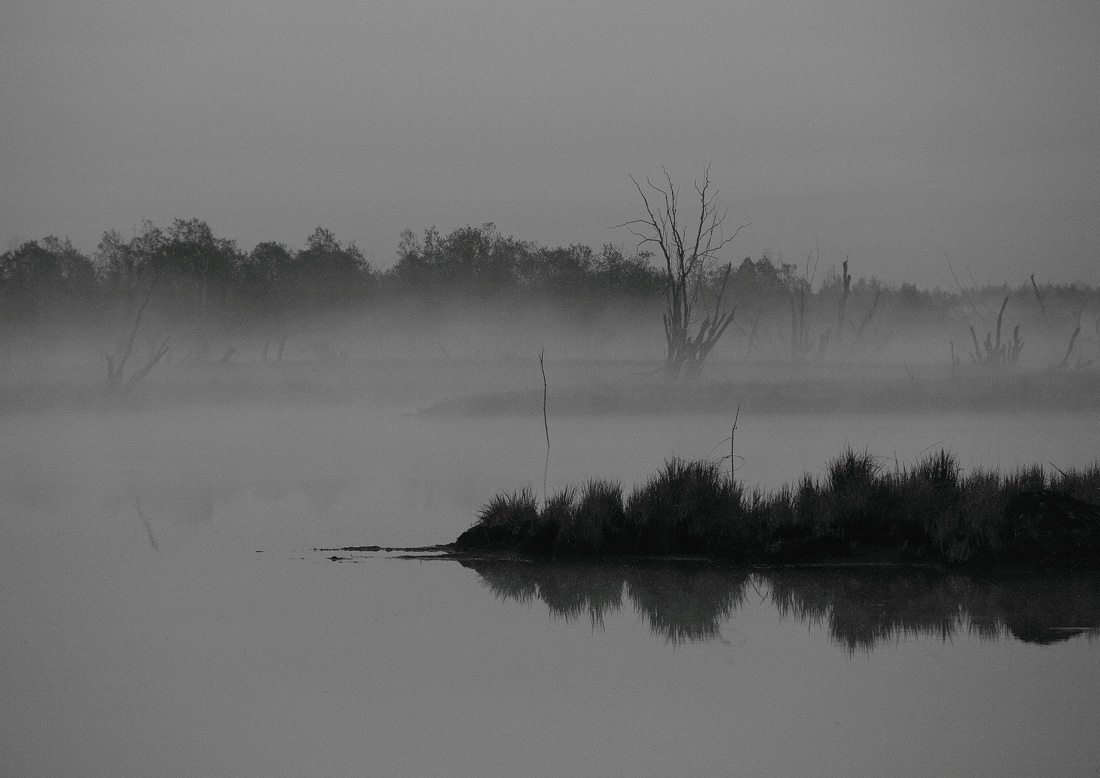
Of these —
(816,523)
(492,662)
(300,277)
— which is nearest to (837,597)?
(816,523)

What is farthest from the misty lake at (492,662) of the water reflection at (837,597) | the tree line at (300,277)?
the tree line at (300,277)

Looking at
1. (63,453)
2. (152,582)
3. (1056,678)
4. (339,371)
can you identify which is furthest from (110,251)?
(1056,678)

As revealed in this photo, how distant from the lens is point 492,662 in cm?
711

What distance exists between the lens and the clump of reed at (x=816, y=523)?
973 cm

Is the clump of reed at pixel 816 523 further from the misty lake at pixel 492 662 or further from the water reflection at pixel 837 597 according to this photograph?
the misty lake at pixel 492 662

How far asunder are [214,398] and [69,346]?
20.8 meters

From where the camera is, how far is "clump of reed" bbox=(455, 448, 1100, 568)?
31.9 feet

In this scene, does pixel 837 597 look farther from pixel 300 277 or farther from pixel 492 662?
pixel 300 277

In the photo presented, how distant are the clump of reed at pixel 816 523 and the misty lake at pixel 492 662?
50cm

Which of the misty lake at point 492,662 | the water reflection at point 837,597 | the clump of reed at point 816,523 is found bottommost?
the misty lake at point 492,662

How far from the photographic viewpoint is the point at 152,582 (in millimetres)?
9547

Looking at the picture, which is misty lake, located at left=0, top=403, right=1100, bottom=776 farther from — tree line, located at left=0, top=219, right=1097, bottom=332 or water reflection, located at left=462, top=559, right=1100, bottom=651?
tree line, located at left=0, top=219, right=1097, bottom=332

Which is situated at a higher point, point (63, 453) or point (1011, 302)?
point (1011, 302)

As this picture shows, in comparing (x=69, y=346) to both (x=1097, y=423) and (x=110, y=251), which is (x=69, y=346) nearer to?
(x=110, y=251)
